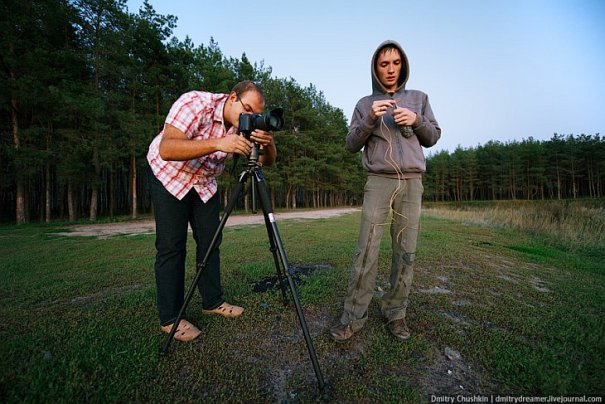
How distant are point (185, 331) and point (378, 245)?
6.45 feet

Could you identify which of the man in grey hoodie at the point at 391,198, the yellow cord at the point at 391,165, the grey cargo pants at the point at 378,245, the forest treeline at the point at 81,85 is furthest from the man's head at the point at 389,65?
the forest treeline at the point at 81,85

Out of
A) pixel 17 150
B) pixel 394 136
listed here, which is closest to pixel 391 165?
pixel 394 136

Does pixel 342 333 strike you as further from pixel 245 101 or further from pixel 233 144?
pixel 245 101

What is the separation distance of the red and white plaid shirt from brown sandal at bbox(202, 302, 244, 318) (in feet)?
4.01

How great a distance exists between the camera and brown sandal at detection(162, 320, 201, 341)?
2309 mm

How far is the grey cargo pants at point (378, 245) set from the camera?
2.37 m

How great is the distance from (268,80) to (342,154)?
15.3m

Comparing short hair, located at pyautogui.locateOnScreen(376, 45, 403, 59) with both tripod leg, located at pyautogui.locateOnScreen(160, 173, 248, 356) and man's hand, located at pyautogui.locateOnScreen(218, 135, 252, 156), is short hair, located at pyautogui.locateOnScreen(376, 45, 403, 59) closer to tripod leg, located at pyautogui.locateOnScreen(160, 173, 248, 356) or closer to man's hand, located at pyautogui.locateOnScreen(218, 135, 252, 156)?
man's hand, located at pyautogui.locateOnScreen(218, 135, 252, 156)

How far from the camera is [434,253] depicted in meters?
5.65

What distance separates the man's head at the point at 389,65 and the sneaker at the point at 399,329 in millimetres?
2335

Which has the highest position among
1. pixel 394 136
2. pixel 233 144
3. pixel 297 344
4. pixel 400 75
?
pixel 400 75

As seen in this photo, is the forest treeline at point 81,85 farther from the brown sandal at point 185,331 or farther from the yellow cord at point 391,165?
the yellow cord at point 391,165

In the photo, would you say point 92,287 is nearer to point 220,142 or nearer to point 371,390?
point 220,142

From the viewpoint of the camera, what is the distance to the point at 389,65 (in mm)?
2500
